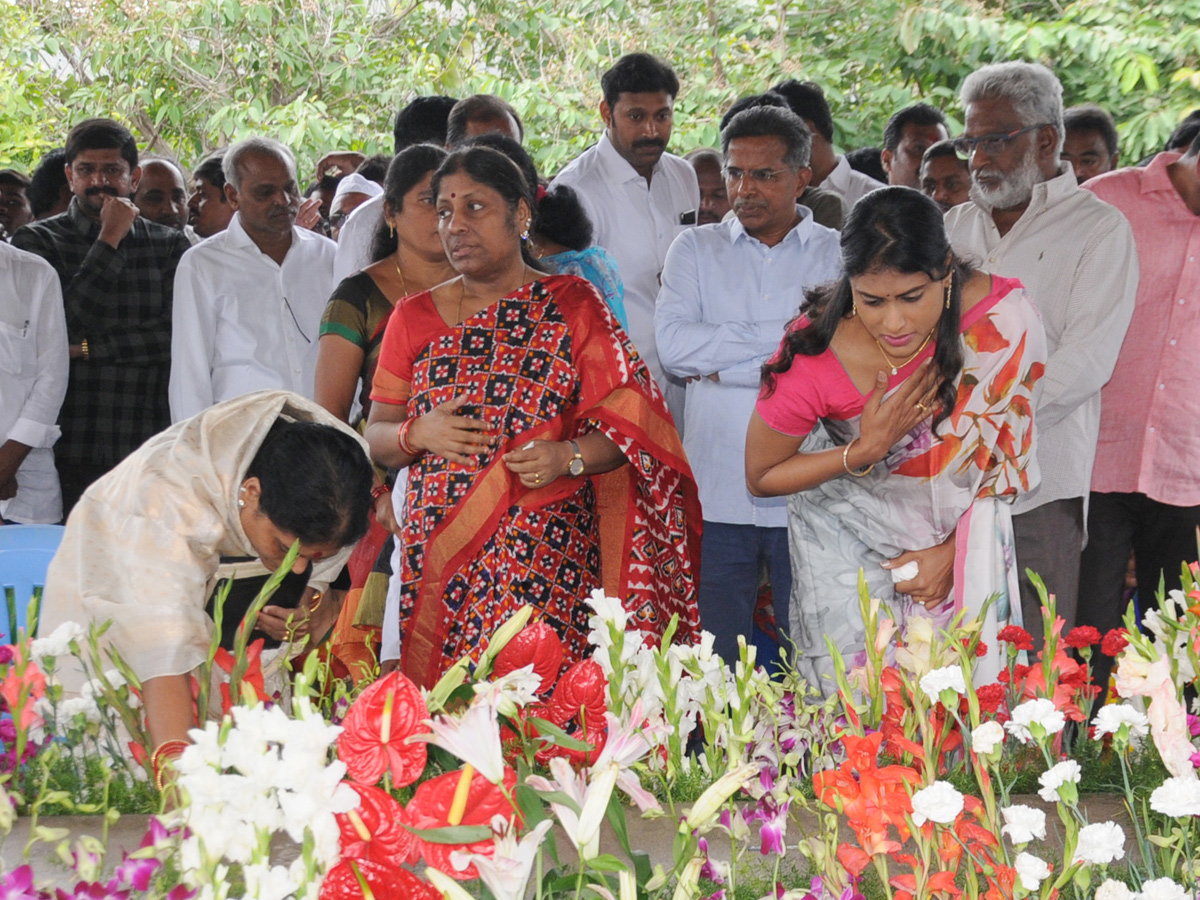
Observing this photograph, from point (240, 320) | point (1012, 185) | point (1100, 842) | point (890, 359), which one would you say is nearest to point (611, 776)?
point (1100, 842)

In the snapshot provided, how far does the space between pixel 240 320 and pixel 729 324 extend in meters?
1.52

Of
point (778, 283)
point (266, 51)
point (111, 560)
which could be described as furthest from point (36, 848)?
point (266, 51)

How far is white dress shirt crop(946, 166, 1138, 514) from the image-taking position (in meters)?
3.24

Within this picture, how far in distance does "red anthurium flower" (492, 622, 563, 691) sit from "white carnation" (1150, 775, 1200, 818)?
26.1 inches

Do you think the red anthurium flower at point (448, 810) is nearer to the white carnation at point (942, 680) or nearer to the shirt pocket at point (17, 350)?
the white carnation at point (942, 680)

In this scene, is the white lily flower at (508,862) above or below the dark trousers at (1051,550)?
above

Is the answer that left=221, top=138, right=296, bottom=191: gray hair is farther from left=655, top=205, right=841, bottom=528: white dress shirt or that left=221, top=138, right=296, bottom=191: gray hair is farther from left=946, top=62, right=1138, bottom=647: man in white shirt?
left=946, top=62, right=1138, bottom=647: man in white shirt

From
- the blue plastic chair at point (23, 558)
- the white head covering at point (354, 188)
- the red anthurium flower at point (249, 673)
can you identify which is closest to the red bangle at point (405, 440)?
the blue plastic chair at point (23, 558)

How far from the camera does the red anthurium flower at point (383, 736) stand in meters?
1.09

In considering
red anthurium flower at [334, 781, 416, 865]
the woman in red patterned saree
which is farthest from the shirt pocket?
red anthurium flower at [334, 781, 416, 865]

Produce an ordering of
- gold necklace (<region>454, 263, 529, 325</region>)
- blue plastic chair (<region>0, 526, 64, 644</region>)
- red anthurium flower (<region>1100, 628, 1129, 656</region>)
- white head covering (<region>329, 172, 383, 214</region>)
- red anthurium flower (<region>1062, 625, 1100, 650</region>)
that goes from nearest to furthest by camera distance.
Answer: red anthurium flower (<region>1100, 628, 1129, 656</region>) < red anthurium flower (<region>1062, 625, 1100, 650</region>) < blue plastic chair (<region>0, 526, 64, 644</region>) < gold necklace (<region>454, 263, 529, 325</region>) < white head covering (<region>329, 172, 383, 214</region>)

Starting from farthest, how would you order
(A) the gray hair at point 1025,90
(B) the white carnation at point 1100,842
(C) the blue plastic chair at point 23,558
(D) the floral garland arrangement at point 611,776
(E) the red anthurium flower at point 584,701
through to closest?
1. (A) the gray hair at point 1025,90
2. (C) the blue plastic chair at point 23,558
3. (E) the red anthurium flower at point 584,701
4. (B) the white carnation at point 1100,842
5. (D) the floral garland arrangement at point 611,776

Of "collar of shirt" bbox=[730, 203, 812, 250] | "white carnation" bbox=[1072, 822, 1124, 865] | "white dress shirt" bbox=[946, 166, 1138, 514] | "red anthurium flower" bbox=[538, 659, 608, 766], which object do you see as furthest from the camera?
"collar of shirt" bbox=[730, 203, 812, 250]

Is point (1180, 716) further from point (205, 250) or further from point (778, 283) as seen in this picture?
point (205, 250)
